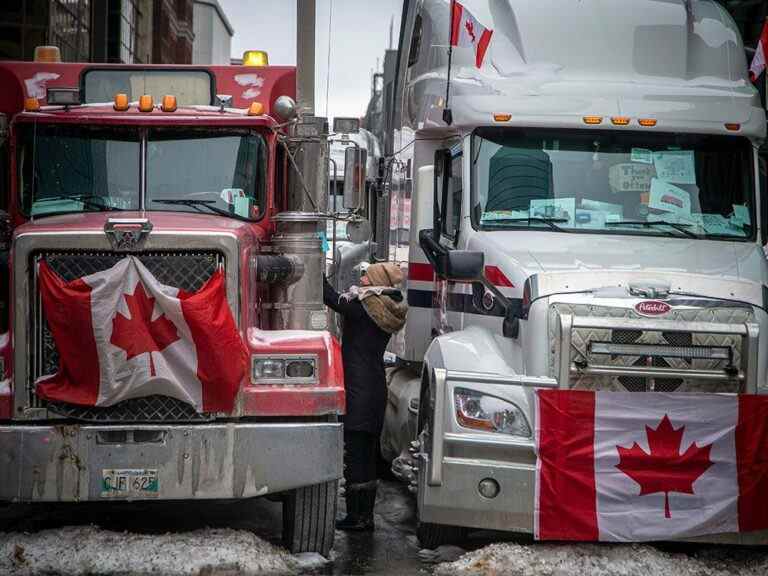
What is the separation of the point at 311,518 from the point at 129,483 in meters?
1.23

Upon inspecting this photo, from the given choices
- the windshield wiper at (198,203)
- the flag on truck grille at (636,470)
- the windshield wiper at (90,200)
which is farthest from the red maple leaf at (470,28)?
the flag on truck grille at (636,470)

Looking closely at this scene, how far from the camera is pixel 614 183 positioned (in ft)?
28.6

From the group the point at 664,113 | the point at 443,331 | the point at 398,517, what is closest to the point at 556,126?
the point at 664,113

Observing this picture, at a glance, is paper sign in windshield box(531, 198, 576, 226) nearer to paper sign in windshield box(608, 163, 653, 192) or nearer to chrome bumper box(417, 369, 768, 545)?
paper sign in windshield box(608, 163, 653, 192)

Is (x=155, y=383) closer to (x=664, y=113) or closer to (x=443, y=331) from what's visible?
(x=443, y=331)

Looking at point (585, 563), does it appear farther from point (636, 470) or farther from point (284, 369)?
point (284, 369)

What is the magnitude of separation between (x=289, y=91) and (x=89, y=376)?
346 cm

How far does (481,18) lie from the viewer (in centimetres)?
945

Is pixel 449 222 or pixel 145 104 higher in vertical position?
pixel 145 104

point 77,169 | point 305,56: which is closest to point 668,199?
point 305,56

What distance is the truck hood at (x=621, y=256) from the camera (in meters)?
7.91

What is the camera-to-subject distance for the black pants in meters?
9.15

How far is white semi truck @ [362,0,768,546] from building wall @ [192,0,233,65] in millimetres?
25718

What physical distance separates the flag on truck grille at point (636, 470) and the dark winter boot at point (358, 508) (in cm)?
204
